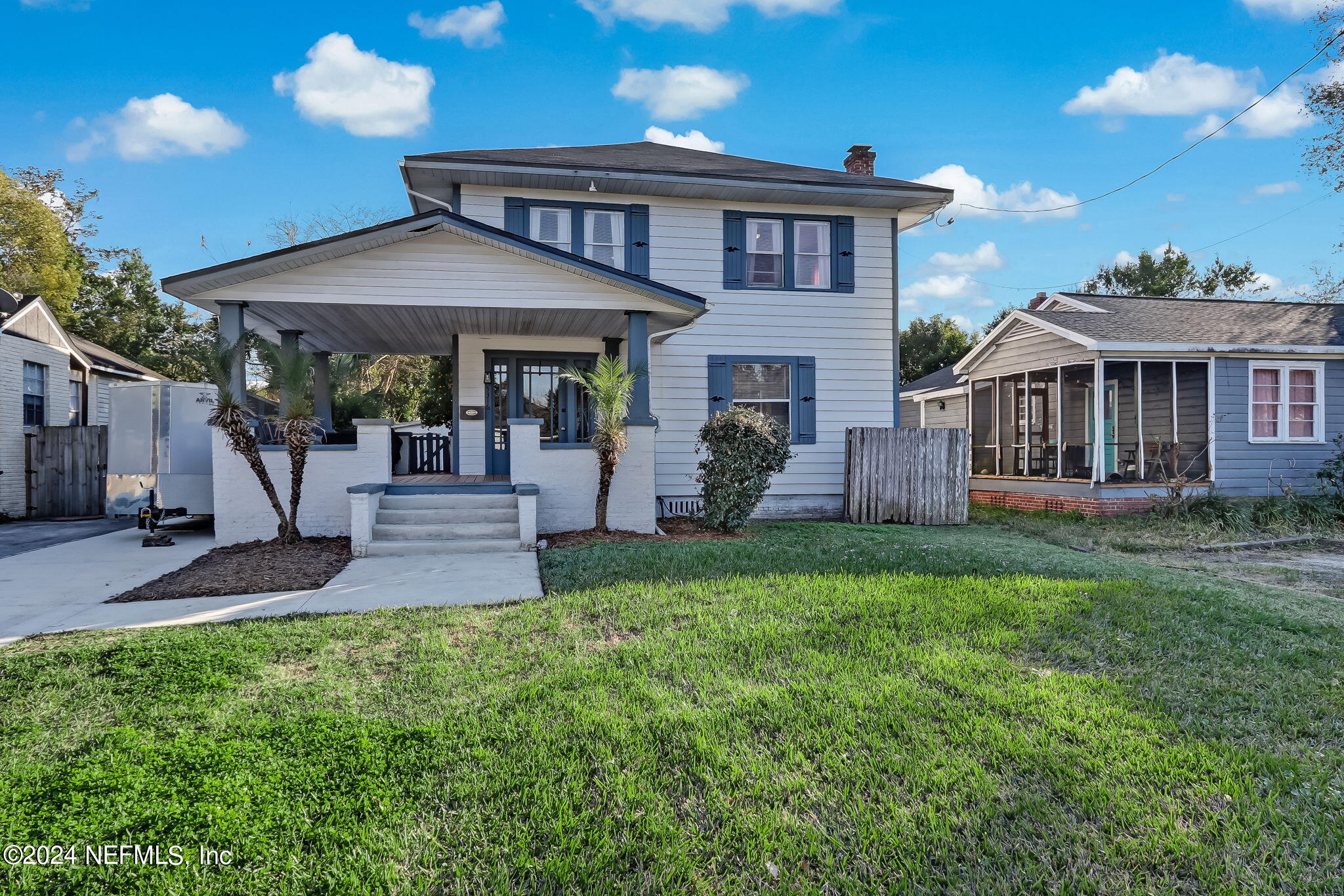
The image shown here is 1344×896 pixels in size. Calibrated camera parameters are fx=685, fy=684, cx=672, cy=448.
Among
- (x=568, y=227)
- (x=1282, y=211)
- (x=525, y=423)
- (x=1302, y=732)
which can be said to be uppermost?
(x=1282, y=211)

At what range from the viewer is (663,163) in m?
11.6

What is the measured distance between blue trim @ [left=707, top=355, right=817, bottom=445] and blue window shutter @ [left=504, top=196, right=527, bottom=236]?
3.74m

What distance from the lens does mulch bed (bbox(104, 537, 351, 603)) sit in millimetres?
5895

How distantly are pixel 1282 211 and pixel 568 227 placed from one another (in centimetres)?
2386

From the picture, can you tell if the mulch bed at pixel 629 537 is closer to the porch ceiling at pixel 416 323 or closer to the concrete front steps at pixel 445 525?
the concrete front steps at pixel 445 525

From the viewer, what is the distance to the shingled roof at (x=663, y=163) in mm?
10617

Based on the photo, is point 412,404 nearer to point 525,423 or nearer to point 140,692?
point 525,423

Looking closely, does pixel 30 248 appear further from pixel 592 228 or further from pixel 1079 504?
pixel 1079 504

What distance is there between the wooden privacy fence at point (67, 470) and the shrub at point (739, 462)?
1250 cm

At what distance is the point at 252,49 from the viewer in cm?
1345

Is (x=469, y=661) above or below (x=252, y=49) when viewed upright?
below

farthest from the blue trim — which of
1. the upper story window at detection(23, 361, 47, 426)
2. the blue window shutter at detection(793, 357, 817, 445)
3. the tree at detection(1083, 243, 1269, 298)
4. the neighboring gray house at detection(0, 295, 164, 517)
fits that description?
the tree at detection(1083, 243, 1269, 298)

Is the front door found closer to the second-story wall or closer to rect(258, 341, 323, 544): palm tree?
the second-story wall

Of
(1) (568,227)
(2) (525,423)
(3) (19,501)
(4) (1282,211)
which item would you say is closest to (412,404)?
(3) (19,501)
